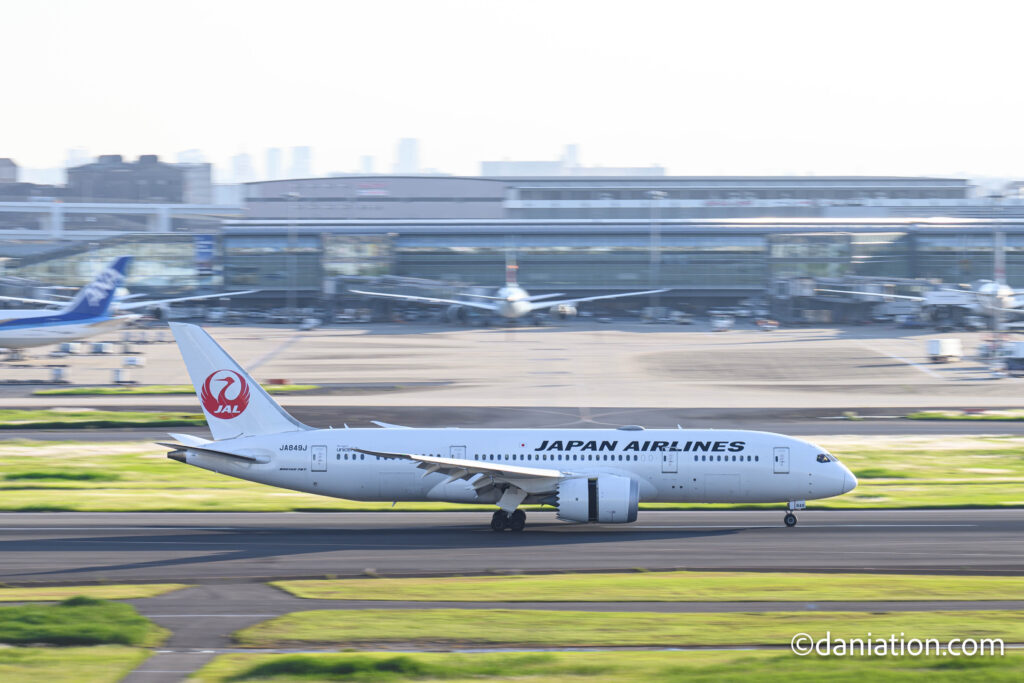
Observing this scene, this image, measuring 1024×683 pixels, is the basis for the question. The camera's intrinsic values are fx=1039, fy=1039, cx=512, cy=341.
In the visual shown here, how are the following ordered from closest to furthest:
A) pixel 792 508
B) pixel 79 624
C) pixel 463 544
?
pixel 79 624, pixel 463 544, pixel 792 508

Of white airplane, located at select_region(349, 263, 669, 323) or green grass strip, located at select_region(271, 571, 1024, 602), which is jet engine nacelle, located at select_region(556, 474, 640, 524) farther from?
white airplane, located at select_region(349, 263, 669, 323)

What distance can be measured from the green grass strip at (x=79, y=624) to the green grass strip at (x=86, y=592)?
1682 millimetres

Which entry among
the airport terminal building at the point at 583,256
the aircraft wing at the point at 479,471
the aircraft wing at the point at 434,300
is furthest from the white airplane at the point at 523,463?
the airport terminal building at the point at 583,256

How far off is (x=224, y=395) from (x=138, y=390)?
43517 mm

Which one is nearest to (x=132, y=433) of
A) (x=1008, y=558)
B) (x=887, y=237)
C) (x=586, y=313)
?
(x=1008, y=558)

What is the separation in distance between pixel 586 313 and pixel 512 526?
115481 mm

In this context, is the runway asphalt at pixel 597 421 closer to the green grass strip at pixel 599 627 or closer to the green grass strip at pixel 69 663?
the green grass strip at pixel 599 627

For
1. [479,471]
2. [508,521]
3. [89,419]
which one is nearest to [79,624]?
[479,471]

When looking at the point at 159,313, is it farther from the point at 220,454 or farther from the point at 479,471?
the point at 479,471

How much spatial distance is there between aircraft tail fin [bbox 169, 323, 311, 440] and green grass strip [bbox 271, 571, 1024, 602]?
11.0 m

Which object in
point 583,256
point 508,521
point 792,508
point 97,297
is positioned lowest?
point 508,521

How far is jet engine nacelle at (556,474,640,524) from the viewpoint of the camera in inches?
1459

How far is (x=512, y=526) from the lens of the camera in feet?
126

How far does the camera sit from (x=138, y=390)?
8012 cm
